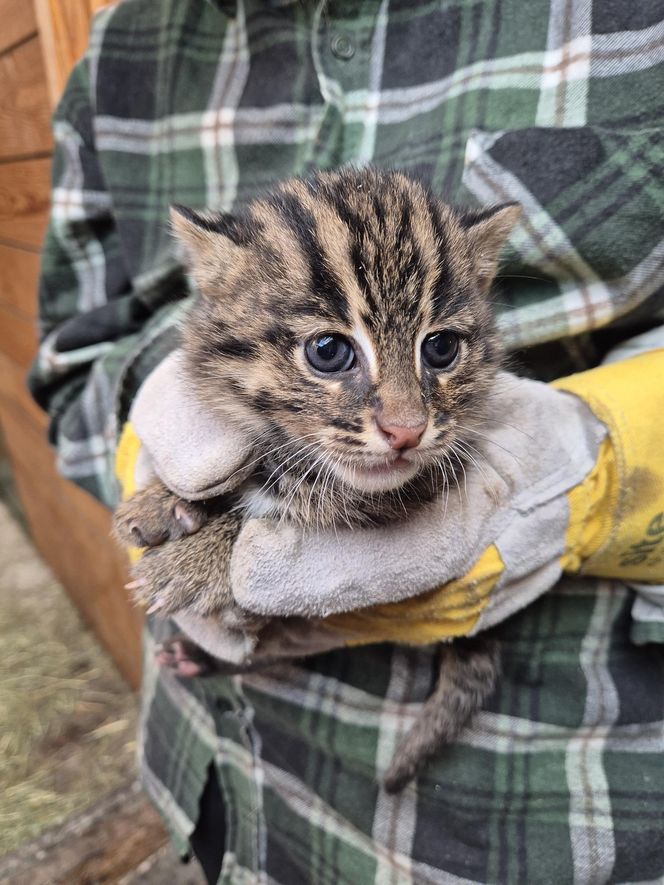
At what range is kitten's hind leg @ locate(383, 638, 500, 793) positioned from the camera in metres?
1.29

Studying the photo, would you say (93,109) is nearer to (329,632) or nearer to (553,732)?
(329,632)

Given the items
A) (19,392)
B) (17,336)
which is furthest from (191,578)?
(19,392)

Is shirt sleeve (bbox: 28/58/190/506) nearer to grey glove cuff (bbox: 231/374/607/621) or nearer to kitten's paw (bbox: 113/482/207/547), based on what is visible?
kitten's paw (bbox: 113/482/207/547)

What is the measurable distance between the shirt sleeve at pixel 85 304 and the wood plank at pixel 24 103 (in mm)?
655

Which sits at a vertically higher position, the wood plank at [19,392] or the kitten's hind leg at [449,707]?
the wood plank at [19,392]

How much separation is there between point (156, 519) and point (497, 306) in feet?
2.86

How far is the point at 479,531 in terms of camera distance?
1158 millimetres

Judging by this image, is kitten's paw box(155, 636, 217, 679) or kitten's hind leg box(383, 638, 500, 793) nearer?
kitten's hind leg box(383, 638, 500, 793)

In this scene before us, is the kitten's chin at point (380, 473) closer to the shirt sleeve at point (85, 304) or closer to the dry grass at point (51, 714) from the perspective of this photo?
the shirt sleeve at point (85, 304)

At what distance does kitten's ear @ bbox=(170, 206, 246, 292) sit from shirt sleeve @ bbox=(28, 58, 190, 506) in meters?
0.56

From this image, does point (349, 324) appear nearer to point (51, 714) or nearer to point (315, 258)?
→ point (315, 258)

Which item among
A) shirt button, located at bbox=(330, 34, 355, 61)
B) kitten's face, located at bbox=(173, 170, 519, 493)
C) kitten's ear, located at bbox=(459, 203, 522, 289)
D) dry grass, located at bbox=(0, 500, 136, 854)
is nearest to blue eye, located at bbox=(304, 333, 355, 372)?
kitten's face, located at bbox=(173, 170, 519, 493)

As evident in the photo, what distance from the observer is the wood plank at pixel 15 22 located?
94.0 inches

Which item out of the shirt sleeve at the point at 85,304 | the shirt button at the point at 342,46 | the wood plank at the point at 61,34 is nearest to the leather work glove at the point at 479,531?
the shirt sleeve at the point at 85,304
